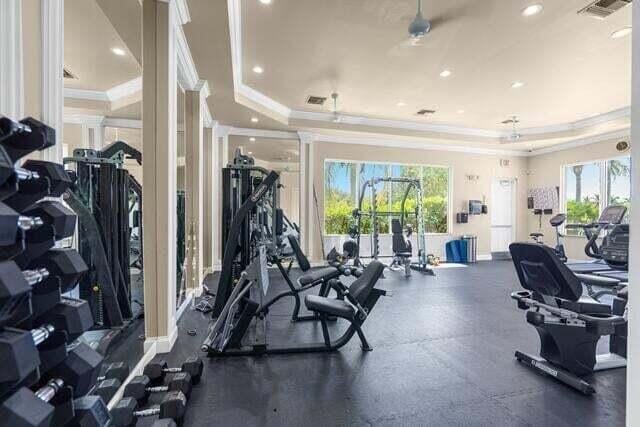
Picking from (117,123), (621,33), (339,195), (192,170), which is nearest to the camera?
(621,33)

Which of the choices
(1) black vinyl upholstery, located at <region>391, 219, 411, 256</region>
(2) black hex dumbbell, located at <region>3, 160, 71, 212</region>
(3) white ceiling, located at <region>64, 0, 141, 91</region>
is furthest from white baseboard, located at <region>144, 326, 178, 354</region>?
(1) black vinyl upholstery, located at <region>391, 219, 411, 256</region>

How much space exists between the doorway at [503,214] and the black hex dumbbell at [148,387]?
29.6 ft

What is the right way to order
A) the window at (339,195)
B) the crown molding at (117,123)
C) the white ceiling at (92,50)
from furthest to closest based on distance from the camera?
1. the window at (339,195)
2. the crown molding at (117,123)
3. the white ceiling at (92,50)

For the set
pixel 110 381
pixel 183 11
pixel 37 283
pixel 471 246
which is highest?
pixel 183 11

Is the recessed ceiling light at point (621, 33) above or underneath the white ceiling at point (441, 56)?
underneath

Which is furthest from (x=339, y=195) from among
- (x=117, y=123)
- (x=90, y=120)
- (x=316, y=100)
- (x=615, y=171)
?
(x=615, y=171)

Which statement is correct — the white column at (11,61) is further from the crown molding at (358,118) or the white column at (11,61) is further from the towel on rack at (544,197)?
the towel on rack at (544,197)

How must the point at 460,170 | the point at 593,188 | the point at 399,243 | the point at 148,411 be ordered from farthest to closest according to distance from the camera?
the point at 460,170 → the point at 593,188 → the point at 399,243 → the point at 148,411

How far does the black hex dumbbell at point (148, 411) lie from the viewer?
1.57m

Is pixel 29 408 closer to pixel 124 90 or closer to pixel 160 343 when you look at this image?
pixel 160 343

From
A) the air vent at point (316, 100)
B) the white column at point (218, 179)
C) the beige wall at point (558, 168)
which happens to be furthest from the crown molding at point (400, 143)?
the white column at point (218, 179)

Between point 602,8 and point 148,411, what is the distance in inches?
202

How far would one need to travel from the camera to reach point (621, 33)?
11.7ft

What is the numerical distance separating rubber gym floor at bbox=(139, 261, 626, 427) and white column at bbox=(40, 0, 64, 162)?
1.72m
